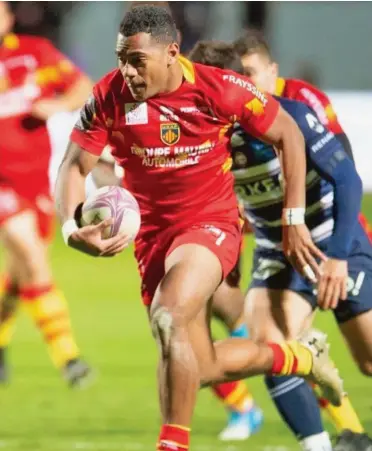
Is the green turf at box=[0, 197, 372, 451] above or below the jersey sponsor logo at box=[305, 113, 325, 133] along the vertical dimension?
below

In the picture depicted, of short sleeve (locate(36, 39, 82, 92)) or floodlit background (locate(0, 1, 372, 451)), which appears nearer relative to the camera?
floodlit background (locate(0, 1, 372, 451))

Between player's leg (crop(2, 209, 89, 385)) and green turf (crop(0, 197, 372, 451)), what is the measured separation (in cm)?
29

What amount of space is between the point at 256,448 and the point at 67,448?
0.87 meters

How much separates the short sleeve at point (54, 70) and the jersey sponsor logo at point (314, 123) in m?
3.42

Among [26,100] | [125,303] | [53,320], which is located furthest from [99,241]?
[125,303]

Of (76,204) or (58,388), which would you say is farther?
(58,388)

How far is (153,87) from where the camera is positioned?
5.85m

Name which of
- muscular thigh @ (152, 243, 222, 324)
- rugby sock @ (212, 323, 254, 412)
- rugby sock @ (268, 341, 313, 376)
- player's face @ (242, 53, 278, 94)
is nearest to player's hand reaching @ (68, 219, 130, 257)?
muscular thigh @ (152, 243, 222, 324)

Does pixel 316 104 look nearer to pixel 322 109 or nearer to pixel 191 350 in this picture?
pixel 322 109

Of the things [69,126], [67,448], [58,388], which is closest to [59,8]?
[69,126]

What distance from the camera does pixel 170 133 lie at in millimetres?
5945

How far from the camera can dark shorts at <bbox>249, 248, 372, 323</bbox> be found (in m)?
6.50

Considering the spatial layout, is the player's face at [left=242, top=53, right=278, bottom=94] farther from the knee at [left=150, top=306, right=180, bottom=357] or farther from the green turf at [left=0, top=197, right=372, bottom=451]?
the green turf at [left=0, top=197, right=372, bottom=451]

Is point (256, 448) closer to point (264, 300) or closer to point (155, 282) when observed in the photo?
point (264, 300)
